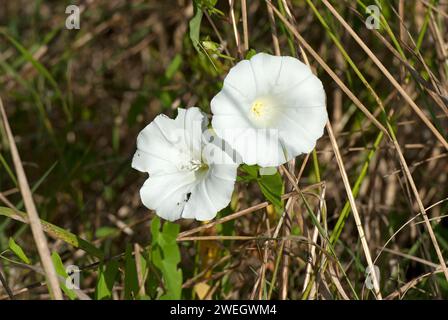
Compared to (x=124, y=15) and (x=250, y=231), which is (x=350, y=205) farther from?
(x=124, y=15)

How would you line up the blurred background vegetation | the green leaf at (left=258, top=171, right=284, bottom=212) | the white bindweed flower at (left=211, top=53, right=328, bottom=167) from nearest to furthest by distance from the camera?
the white bindweed flower at (left=211, top=53, right=328, bottom=167) < the green leaf at (left=258, top=171, right=284, bottom=212) < the blurred background vegetation

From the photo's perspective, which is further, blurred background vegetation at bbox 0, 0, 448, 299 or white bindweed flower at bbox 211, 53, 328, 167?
blurred background vegetation at bbox 0, 0, 448, 299

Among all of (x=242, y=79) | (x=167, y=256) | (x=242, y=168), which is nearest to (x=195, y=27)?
(x=242, y=79)

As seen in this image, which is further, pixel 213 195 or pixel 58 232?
pixel 58 232

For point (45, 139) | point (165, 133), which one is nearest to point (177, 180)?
point (165, 133)

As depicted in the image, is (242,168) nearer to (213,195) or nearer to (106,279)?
(213,195)

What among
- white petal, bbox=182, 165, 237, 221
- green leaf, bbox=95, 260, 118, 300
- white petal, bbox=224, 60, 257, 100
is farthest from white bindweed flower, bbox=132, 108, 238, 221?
green leaf, bbox=95, 260, 118, 300

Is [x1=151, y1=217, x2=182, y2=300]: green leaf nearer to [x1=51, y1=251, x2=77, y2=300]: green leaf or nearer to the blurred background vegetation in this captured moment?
the blurred background vegetation
